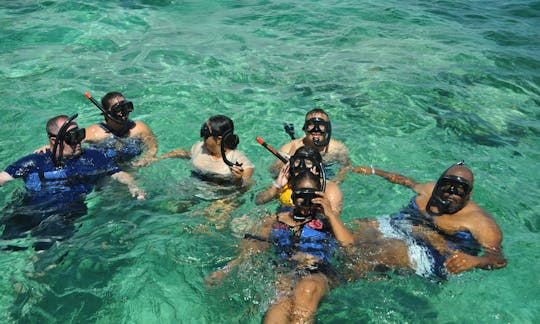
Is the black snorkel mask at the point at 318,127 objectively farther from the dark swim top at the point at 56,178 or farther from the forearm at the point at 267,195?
the dark swim top at the point at 56,178

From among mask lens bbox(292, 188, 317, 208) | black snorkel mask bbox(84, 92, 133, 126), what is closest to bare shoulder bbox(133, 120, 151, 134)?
black snorkel mask bbox(84, 92, 133, 126)

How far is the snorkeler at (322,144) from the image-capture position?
18.6ft

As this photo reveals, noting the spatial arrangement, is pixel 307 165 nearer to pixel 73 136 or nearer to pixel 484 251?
pixel 484 251

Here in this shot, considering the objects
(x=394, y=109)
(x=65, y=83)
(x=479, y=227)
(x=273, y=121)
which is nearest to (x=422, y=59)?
(x=394, y=109)

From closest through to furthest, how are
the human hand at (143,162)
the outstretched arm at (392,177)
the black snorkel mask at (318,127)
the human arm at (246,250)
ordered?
the human arm at (246,250) → the outstretched arm at (392,177) → the black snorkel mask at (318,127) → the human hand at (143,162)

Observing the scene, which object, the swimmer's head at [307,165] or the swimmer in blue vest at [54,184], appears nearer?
the swimmer's head at [307,165]

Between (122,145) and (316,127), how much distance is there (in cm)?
261

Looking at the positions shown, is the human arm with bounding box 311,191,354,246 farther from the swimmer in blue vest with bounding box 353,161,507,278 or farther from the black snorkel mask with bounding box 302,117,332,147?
the black snorkel mask with bounding box 302,117,332,147

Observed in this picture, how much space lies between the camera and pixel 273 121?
7918 mm

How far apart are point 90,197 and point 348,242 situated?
308 centimetres

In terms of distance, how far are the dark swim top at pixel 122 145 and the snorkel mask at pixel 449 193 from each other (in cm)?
382

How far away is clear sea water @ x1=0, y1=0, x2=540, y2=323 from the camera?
423 centimetres

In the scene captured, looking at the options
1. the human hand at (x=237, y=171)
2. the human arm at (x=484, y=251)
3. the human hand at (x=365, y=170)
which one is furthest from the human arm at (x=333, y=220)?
the human hand at (x=365, y=170)

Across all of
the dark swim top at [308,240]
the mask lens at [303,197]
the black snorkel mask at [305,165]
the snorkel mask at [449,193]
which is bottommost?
the dark swim top at [308,240]
